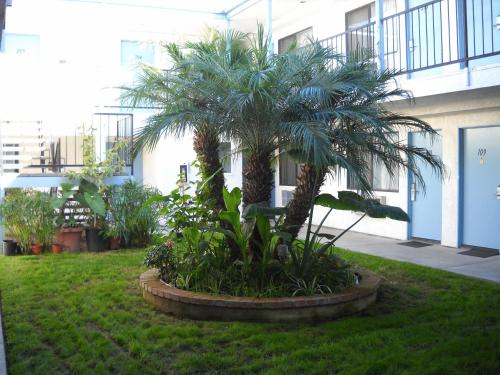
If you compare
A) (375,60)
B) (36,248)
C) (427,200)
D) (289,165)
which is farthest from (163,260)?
(289,165)

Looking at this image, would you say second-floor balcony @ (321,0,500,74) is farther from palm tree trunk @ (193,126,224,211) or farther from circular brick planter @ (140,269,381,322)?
circular brick planter @ (140,269,381,322)

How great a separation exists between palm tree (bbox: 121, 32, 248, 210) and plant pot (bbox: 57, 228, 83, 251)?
12.6 feet

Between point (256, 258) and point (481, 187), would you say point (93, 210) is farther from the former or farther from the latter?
point (481, 187)

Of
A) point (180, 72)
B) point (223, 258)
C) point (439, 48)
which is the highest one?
point (439, 48)

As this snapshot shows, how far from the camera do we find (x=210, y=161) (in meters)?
8.39

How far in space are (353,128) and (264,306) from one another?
2.39 meters

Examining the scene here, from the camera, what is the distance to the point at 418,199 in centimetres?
1180

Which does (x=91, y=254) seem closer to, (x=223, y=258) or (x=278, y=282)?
(x=223, y=258)

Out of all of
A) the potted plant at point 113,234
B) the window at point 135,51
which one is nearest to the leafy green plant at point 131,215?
the potted plant at point 113,234

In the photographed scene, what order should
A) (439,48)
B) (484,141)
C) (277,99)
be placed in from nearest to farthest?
1. (277,99)
2. (484,141)
3. (439,48)

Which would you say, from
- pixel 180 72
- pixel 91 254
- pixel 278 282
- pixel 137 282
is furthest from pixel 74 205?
pixel 278 282

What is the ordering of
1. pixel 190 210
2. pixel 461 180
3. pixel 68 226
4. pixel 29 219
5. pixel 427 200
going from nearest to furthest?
pixel 190 210 < pixel 461 180 < pixel 29 219 < pixel 68 226 < pixel 427 200

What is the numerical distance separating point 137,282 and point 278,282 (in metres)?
2.41

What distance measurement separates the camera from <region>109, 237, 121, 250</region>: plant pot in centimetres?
1142
